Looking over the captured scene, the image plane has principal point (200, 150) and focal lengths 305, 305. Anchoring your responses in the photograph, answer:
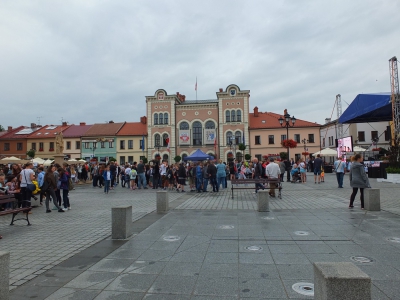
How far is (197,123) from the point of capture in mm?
58156

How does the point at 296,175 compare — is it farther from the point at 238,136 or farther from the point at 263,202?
the point at 238,136

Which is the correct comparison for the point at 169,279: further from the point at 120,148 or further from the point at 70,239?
the point at 120,148

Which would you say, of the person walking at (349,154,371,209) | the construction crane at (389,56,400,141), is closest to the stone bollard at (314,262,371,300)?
the person walking at (349,154,371,209)

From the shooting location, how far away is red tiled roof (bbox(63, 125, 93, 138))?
61103 millimetres

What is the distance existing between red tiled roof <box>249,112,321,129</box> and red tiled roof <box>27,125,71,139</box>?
39.3 meters

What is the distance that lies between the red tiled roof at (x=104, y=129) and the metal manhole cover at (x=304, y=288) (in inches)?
2317

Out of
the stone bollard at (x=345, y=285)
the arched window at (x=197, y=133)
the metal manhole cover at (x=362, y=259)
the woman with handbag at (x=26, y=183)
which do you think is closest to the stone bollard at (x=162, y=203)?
the woman with handbag at (x=26, y=183)

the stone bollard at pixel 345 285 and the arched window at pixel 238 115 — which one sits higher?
the arched window at pixel 238 115

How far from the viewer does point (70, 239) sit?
269 inches

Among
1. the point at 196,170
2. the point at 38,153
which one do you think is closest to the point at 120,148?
the point at 38,153

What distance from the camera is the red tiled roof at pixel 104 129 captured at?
60500 mm

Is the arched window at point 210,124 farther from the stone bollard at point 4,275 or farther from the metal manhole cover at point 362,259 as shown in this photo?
the stone bollard at point 4,275

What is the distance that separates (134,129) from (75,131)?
1256cm

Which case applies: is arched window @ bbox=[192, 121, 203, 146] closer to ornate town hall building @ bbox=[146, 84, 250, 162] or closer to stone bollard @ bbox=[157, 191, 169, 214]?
ornate town hall building @ bbox=[146, 84, 250, 162]
